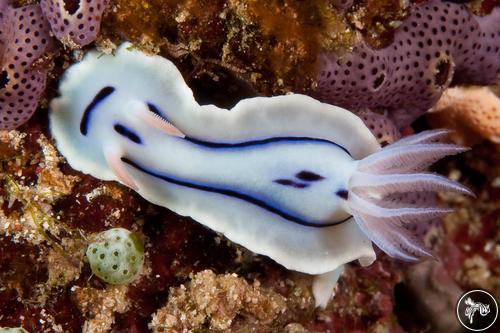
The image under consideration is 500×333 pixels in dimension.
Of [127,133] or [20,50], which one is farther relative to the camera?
[127,133]

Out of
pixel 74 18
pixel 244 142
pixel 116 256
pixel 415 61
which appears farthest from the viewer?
pixel 415 61

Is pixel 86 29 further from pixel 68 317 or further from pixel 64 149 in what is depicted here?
pixel 68 317

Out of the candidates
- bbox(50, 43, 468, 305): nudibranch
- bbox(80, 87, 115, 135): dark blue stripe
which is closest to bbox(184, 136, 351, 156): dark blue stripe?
bbox(50, 43, 468, 305): nudibranch

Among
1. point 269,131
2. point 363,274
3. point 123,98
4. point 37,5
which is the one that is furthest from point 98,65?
point 363,274

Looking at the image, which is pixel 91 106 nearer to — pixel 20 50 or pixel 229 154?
pixel 20 50

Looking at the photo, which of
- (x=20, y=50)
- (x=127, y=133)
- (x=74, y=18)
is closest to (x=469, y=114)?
(x=127, y=133)

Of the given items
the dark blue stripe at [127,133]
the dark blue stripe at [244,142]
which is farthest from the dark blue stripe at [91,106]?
the dark blue stripe at [244,142]

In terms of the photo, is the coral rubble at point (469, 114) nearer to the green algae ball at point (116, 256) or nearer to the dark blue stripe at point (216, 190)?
the dark blue stripe at point (216, 190)
